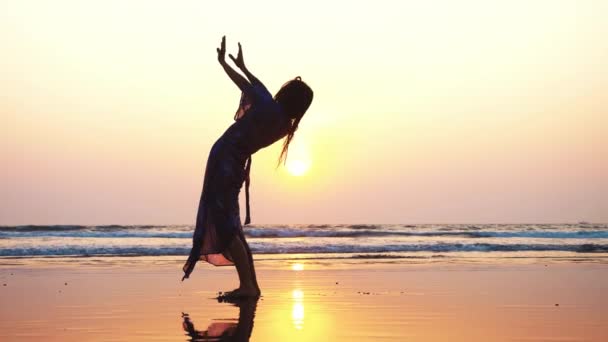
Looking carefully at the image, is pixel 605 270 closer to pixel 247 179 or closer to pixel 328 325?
pixel 247 179

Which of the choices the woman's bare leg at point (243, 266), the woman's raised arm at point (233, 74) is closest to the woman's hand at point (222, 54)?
the woman's raised arm at point (233, 74)

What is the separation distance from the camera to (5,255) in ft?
60.0

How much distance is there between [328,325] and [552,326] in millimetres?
1417

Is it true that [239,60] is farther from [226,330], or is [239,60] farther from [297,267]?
[297,267]

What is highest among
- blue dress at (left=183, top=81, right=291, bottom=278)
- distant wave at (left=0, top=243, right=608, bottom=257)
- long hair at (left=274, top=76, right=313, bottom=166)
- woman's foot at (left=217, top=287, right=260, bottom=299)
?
long hair at (left=274, top=76, right=313, bottom=166)

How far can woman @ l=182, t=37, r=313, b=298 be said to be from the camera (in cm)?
744

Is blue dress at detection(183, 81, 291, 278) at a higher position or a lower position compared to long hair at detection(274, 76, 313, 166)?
lower

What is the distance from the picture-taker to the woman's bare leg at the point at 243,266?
24.9ft

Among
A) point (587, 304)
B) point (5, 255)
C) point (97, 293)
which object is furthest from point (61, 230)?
point (587, 304)

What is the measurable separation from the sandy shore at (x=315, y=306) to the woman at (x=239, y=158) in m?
0.45

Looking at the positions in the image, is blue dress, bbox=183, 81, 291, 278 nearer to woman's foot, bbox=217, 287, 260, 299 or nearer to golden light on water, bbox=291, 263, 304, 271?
woman's foot, bbox=217, 287, 260, 299

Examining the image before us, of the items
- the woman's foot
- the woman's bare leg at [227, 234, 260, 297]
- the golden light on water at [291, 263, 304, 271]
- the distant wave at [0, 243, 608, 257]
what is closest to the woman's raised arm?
the woman's bare leg at [227, 234, 260, 297]

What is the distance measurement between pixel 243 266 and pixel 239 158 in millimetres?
877

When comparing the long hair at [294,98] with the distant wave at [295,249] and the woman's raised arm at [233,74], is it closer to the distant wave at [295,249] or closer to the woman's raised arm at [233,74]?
the woman's raised arm at [233,74]
